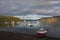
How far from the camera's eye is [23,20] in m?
3.62

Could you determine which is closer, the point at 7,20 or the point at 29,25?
the point at 29,25

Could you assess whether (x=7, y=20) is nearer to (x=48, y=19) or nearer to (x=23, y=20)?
(x=23, y=20)

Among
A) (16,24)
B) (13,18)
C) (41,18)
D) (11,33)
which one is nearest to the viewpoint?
(41,18)

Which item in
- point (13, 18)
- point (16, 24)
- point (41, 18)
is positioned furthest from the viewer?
point (16, 24)

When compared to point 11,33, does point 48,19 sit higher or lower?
higher

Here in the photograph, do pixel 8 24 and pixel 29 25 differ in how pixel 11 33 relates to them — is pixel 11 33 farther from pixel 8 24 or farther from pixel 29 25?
pixel 29 25

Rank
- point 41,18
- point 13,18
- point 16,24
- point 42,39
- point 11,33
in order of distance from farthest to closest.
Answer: point 11,33
point 42,39
point 16,24
point 13,18
point 41,18

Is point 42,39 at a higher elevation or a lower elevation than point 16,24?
lower

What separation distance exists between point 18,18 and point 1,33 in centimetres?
227

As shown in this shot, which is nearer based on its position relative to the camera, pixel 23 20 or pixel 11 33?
pixel 23 20

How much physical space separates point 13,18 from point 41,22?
656 mm

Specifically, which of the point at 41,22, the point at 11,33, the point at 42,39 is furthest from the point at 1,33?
the point at 41,22

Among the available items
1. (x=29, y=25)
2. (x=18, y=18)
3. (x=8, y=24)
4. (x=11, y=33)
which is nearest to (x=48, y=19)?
(x=29, y=25)

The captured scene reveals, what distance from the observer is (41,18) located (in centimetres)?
345
